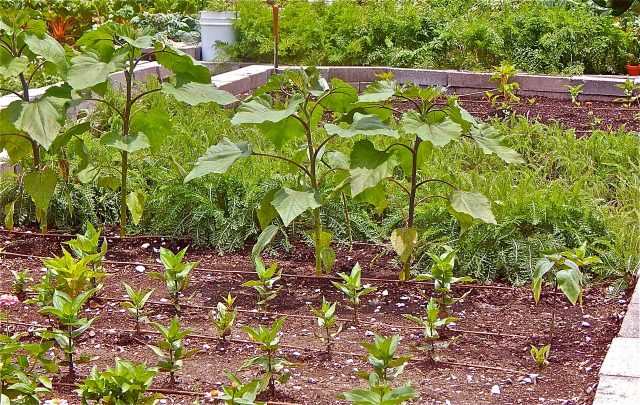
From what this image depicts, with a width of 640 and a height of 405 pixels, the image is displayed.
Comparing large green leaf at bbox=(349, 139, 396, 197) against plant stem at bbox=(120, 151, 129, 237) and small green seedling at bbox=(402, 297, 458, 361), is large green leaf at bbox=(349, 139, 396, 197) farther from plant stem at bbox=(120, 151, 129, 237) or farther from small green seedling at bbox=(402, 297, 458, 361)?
plant stem at bbox=(120, 151, 129, 237)

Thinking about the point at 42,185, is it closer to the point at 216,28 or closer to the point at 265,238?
the point at 265,238

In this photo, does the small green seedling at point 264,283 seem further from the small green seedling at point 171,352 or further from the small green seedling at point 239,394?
the small green seedling at point 239,394

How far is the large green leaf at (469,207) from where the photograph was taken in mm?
3986

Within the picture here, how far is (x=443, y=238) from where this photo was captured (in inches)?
175

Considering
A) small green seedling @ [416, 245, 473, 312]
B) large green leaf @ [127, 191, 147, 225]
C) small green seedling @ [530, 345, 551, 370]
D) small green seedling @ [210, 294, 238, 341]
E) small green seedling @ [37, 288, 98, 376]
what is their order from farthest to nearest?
large green leaf @ [127, 191, 147, 225] → small green seedling @ [416, 245, 473, 312] → small green seedling @ [210, 294, 238, 341] → small green seedling @ [530, 345, 551, 370] → small green seedling @ [37, 288, 98, 376]

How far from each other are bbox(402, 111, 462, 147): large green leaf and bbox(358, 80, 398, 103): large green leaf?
11 cm

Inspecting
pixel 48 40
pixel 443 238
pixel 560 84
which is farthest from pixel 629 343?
pixel 560 84

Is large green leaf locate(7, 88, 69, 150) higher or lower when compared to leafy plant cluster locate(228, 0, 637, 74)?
higher

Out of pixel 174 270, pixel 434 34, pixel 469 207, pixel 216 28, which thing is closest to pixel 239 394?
pixel 174 270

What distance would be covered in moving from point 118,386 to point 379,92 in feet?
5.71

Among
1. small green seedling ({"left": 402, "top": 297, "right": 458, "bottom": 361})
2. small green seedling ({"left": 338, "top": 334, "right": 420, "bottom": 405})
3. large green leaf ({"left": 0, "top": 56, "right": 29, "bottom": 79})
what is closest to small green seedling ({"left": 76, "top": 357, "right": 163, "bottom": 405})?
small green seedling ({"left": 338, "top": 334, "right": 420, "bottom": 405})

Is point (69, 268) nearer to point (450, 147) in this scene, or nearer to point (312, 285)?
point (312, 285)

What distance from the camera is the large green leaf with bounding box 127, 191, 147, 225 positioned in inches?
183

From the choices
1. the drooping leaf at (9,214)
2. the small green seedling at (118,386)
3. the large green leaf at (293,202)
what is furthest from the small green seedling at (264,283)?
the drooping leaf at (9,214)
